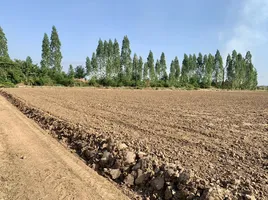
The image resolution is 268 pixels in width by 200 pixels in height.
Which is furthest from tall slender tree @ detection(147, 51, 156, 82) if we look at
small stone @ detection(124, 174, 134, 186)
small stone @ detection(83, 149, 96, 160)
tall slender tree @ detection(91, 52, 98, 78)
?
small stone @ detection(124, 174, 134, 186)

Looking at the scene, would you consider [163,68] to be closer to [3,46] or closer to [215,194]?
[3,46]

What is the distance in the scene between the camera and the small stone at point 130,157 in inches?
199

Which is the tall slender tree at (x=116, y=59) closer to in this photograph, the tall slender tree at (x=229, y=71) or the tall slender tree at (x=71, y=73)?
the tall slender tree at (x=71, y=73)

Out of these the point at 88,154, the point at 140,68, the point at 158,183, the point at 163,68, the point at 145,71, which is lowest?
the point at 88,154

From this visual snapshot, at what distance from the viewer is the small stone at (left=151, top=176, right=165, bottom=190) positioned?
417cm

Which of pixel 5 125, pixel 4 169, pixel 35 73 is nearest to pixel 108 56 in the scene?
pixel 35 73

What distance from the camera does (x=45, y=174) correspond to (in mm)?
4984

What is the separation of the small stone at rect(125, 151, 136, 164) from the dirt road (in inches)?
25.1

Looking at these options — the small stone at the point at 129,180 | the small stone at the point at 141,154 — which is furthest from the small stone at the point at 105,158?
the small stone at the point at 129,180

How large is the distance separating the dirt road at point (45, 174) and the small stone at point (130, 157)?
637 mm

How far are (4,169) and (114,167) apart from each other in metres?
2.57

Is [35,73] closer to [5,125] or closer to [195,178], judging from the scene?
[5,125]

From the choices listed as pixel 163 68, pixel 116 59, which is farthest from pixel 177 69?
pixel 116 59

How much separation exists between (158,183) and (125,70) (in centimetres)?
6905
